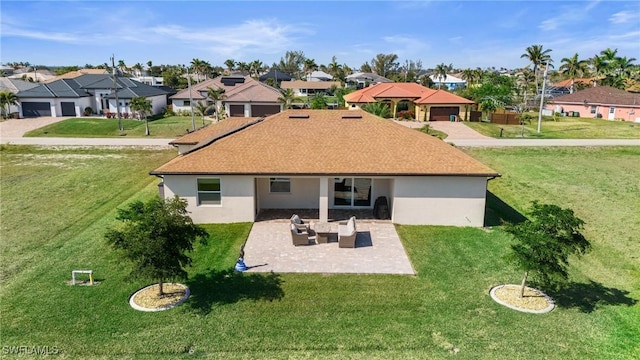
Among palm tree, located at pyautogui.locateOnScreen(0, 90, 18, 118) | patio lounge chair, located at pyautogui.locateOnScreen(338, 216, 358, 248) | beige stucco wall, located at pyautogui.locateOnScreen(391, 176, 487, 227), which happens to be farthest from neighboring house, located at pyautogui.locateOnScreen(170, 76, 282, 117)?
patio lounge chair, located at pyautogui.locateOnScreen(338, 216, 358, 248)

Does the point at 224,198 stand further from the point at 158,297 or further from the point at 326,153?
the point at 158,297

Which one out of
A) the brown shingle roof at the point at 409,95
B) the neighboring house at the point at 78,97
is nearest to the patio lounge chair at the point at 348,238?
the brown shingle roof at the point at 409,95

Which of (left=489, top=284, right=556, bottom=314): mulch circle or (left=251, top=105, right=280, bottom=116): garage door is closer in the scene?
(left=489, top=284, right=556, bottom=314): mulch circle

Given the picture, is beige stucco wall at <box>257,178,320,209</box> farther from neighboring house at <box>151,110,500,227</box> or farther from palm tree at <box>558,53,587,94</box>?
palm tree at <box>558,53,587,94</box>

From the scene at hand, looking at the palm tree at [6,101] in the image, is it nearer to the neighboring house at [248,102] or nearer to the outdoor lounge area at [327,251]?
the neighboring house at [248,102]

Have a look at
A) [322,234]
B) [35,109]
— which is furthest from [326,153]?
[35,109]

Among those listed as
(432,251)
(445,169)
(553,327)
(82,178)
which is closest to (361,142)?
(445,169)

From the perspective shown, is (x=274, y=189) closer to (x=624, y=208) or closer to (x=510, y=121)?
(x=624, y=208)
